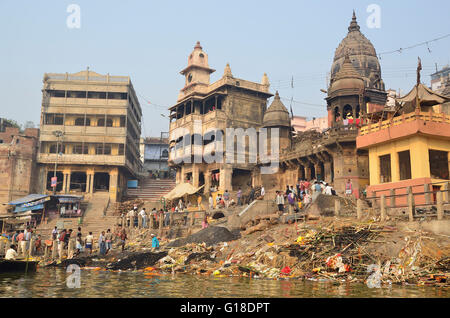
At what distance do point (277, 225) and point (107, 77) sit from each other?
108ft

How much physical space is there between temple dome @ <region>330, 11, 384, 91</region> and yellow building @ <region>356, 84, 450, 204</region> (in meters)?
19.0

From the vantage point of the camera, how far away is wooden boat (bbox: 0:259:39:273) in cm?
1858

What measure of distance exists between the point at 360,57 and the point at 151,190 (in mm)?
25430

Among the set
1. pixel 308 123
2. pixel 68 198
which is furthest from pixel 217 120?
pixel 308 123

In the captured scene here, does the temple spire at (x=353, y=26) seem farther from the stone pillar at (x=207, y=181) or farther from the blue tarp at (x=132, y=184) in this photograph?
the blue tarp at (x=132, y=184)

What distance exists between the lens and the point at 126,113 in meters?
47.7

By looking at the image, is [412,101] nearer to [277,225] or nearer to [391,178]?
[391,178]

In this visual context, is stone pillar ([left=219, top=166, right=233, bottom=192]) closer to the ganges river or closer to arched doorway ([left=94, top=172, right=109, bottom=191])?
arched doorway ([left=94, top=172, right=109, bottom=191])

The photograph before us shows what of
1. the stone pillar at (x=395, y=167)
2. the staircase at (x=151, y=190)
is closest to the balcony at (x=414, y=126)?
the stone pillar at (x=395, y=167)

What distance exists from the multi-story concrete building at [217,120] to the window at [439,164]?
60.6 ft

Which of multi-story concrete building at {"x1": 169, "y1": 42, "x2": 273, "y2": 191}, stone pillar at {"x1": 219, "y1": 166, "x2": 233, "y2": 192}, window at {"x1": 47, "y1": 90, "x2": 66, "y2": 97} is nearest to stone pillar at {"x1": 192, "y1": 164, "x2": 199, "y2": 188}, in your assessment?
multi-story concrete building at {"x1": 169, "y1": 42, "x2": 273, "y2": 191}

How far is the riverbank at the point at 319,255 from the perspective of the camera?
46.8ft

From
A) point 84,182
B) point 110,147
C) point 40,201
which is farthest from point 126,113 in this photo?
point 40,201
